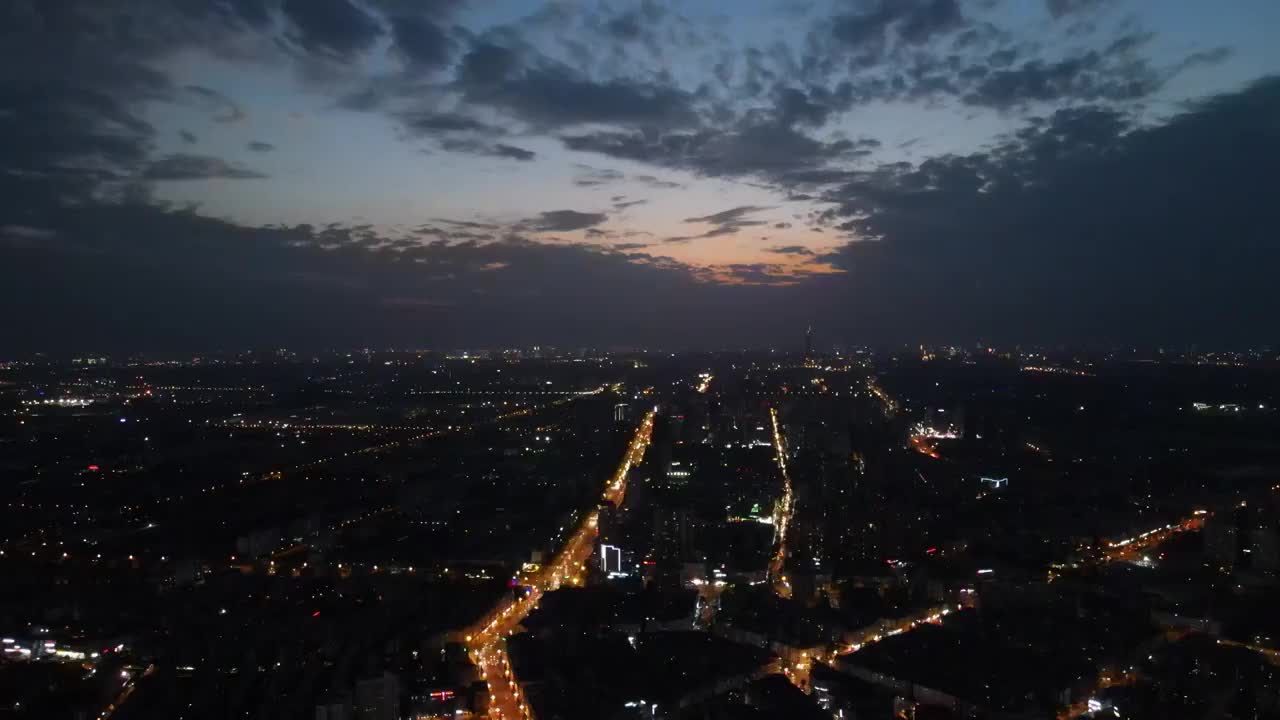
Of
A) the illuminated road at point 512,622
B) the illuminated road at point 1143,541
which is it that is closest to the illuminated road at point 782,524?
the illuminated road at point 512,622

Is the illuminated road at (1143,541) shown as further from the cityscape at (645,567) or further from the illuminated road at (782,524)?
the illuminated road at (782,524)

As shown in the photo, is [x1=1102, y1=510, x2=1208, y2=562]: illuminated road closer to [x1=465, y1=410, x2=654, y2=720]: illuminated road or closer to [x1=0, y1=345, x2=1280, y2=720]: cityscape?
[x1=0, y1=345, x2=1280, y2=720]: cityscape

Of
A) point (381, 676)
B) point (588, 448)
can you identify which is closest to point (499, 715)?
point (381, 676)

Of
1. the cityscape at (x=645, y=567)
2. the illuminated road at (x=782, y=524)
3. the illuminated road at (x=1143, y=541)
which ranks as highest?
the cityscape at (x=645, y=567)

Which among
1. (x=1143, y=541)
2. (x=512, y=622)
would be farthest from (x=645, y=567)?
(x=1143, y=541)

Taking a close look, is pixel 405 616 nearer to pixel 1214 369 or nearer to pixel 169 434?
pixel 169 434
